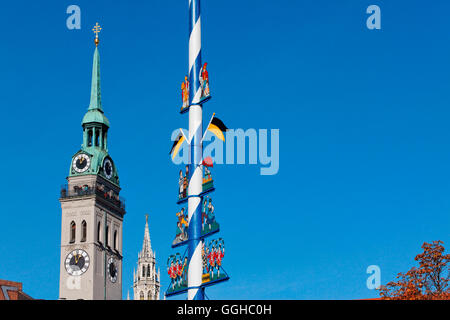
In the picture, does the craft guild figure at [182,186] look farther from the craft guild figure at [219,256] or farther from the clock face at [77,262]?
the clock face at [77,262]

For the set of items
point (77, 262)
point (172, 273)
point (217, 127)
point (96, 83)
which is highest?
point (96, 83)

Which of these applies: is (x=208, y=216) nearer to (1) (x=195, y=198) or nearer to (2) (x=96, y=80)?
(1) (x=195, y=198)

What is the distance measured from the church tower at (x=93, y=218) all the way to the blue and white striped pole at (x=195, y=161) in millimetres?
79656

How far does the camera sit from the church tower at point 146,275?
185000 mm

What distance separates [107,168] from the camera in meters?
114

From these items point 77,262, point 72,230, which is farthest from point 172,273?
point 72,230

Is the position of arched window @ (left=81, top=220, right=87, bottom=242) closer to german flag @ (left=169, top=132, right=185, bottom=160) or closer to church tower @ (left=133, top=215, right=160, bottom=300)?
church tower @ (left=133, top=215, right=160, bottom=300)

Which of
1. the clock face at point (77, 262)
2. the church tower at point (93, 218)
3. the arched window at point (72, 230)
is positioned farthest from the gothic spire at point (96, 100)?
the clock face at point (77, 262)

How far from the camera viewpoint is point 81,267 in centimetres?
10544

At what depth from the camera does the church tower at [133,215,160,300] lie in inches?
7283

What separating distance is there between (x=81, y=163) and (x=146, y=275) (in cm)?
8028

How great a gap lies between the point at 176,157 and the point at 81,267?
80.7m

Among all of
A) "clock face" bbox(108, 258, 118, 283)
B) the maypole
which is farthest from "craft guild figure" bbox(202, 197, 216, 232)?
"clock face" bbox(108, 258, 118, 283)

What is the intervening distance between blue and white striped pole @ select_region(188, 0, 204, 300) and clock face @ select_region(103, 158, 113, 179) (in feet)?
284
